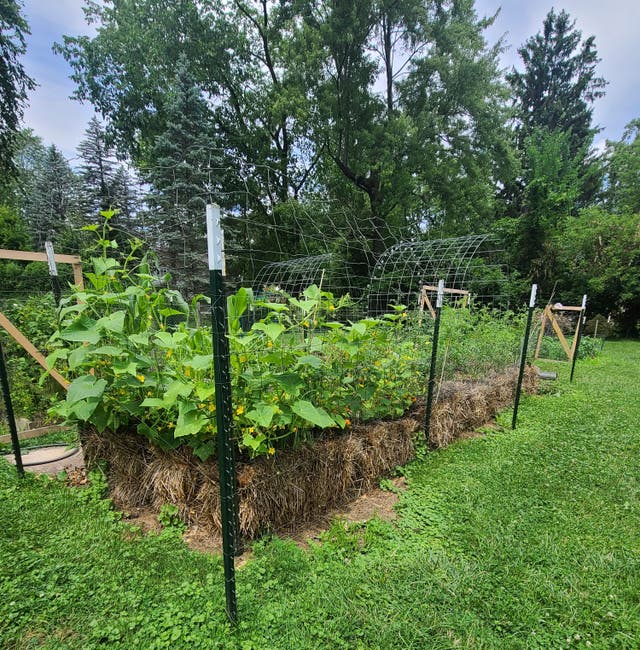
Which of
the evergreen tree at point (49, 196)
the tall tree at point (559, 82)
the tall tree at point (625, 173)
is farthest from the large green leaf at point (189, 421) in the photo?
the tall tree at point (559, 82)

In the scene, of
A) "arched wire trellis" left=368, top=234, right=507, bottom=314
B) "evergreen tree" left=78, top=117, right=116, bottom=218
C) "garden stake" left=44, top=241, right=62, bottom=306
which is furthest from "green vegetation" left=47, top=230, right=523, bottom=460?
"evergreen tree" left=78, top=117, right=116, bottom=218

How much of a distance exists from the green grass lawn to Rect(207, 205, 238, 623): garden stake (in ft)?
0.88

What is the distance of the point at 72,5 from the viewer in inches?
415

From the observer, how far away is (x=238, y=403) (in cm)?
165

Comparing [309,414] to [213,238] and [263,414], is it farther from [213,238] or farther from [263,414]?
[213,238]

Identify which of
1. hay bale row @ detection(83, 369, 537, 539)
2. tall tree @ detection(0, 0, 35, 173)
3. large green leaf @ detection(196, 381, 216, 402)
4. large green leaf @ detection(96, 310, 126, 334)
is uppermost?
tall tree @ detection(0, 0, 35, 173)

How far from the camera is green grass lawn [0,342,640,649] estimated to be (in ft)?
4.06

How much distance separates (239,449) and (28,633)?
97cm

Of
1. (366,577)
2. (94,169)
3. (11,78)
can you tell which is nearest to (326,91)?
(94,169)

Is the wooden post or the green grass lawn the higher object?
the wooden post

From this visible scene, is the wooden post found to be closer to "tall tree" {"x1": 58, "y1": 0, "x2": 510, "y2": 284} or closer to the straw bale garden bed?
the straw bale garden bed

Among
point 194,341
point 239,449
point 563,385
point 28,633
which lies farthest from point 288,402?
point 563,385

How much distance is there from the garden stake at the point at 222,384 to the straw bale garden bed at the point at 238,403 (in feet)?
0.95

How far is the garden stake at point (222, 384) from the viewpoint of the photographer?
3.61ft
